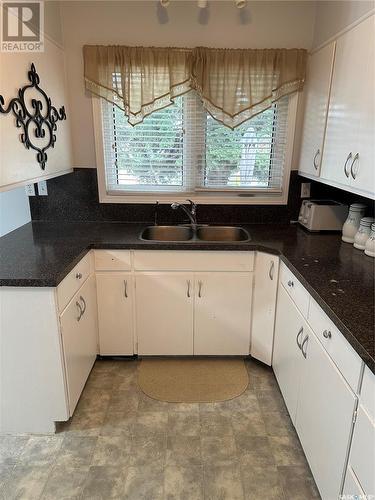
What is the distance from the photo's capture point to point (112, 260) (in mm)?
2189

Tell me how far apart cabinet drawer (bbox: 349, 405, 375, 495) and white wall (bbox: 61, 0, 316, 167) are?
2365mm

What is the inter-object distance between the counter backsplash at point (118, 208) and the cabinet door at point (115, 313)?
626 millimetres

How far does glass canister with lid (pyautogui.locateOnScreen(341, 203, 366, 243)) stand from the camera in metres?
2.12

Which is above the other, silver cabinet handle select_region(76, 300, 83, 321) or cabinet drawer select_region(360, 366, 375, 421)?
cabinet drawer select_region(360, 366, 375, 421)

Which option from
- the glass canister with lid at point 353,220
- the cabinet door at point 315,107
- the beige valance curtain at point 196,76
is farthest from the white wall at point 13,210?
the glass canister with lid at point 353,220

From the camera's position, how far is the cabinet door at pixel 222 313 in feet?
7.34

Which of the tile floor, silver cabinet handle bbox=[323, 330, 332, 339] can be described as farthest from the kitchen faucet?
silver cabinet handle bbox=[323, 330, 332, 339]

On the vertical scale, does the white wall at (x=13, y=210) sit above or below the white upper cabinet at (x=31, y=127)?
below

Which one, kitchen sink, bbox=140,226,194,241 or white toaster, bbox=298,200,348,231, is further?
kitchen sink, bbox=140,226,194,241

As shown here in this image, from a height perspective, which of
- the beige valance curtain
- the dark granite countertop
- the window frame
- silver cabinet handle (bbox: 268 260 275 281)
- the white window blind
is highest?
the beige valance curtain

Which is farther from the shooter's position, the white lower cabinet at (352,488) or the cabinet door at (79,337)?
the cabinet door at (79,337)

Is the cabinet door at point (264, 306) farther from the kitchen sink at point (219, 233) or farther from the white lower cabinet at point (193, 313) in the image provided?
the kitchen sink at point (219, 233)

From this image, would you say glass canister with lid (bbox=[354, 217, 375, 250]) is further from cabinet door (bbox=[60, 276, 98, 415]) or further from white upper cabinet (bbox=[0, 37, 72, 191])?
white upper cabinet (bbox=[0, 37, 72, 191])

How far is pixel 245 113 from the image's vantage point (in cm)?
239
